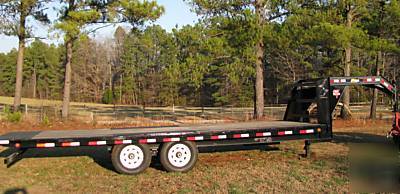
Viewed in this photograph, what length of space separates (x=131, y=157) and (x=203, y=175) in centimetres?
169

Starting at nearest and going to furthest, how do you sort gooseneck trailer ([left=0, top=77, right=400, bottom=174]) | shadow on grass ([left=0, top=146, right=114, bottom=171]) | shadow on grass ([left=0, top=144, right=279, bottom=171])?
gooseneck trailer ([left=0, top=77, right=400, bottom=174]) < shadow on grass ([left=0, top=146, right=114, bottom=171]) < shadow on grass ([left=0, top=144, right=279, bottom=171])

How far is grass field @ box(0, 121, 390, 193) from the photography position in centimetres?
767

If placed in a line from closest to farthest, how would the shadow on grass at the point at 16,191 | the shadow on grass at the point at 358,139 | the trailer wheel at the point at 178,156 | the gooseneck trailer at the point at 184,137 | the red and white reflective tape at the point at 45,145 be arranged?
the shadow on grass at the point at 16,191, the red and white reflective tape at the point at 45,145, the gooseneck trailer at the point at 184,137, the trailer wheel at the point at 178,156, the shadow on grass at the point at 358,139

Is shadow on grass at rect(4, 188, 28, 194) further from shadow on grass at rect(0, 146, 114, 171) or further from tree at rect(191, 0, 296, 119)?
tree at rect(191, 0, 296, 119)

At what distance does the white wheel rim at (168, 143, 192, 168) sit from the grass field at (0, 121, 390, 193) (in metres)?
0.30

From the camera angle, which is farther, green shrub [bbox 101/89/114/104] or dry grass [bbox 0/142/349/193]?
green shrub [bbox 101/89/114/104]

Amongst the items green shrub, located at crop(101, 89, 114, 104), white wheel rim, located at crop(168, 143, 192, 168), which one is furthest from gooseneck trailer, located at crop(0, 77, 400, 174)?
green shrub, located at crop(101, 89, 114, 104)

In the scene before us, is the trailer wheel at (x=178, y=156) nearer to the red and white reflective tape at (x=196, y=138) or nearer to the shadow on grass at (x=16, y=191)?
the red and white reflective tape at (x=196, y=138)

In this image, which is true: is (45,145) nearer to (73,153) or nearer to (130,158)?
(130,158)

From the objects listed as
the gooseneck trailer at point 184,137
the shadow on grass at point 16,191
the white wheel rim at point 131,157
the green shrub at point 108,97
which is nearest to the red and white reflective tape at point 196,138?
the gooseneck trailer at point 184,137

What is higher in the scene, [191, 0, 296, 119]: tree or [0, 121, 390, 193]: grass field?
[191, 0, 296, 119]: tree

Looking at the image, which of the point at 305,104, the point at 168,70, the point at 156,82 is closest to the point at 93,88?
the point at 156,82

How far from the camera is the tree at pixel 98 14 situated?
19516mm

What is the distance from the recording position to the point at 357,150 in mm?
11727
